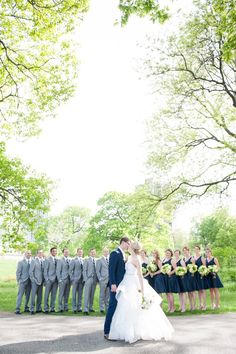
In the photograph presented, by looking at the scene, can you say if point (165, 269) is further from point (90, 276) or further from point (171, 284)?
point (90, 276)

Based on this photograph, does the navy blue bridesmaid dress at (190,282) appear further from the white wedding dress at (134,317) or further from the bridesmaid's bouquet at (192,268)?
the white wedding dress at (134,317)

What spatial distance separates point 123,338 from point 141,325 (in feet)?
1.65

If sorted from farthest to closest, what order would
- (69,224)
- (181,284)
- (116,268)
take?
(69,224)
(181,284)
(116,268)

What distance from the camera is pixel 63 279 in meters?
16.2

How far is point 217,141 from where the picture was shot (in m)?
24.5

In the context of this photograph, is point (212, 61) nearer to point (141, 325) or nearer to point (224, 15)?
point (224, 15)

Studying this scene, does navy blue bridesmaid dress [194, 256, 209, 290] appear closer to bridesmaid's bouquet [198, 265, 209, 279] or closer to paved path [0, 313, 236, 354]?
bridesmaid's bouquet [198, 265, 209, 279]

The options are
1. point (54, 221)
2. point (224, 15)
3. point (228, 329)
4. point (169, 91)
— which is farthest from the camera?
point (54, 221)

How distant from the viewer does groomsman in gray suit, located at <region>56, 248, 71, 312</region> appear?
1611cm

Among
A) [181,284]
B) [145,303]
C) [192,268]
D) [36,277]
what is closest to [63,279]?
[36,277]

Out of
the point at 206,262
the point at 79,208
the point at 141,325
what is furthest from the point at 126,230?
the point at 141,325

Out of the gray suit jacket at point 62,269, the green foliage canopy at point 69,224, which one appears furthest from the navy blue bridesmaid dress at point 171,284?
the green foliage canopy at point 69,224

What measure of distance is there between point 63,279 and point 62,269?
405mm

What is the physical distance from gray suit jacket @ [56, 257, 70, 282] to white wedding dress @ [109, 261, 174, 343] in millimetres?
7115
